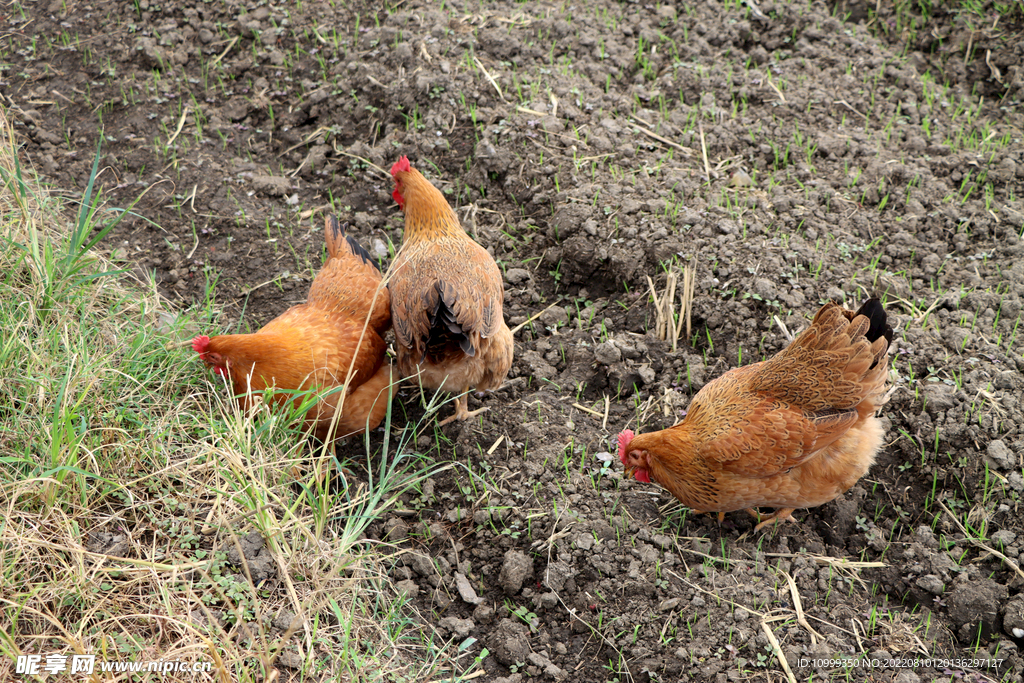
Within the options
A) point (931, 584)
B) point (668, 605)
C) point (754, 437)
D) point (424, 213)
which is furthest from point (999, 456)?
point (424, 213)

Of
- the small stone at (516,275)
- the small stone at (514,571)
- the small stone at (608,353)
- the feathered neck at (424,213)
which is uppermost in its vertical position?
the feathered neck at (424,213)

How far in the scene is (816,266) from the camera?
4.08m

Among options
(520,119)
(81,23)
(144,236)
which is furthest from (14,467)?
(81,23)

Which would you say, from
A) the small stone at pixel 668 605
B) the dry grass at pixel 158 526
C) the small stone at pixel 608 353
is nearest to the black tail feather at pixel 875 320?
the small stone at pixel 608 353

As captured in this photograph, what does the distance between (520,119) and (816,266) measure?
7.13ft

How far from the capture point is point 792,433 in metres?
3.17

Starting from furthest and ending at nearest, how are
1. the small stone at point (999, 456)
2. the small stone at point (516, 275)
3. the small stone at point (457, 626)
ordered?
the small stone at point (516, 275) → the small stone at point (999, 456) → the small stone at point (457, 626)

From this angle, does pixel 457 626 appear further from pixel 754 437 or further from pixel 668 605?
pixel 754 437

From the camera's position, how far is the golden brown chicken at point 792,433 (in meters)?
3.15

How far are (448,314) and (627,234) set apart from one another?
4.63 feet

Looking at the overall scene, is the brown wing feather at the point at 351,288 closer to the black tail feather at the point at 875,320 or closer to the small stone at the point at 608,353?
the small stone at the point at 608,353

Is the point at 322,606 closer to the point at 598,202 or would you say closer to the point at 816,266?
the point at 598,202

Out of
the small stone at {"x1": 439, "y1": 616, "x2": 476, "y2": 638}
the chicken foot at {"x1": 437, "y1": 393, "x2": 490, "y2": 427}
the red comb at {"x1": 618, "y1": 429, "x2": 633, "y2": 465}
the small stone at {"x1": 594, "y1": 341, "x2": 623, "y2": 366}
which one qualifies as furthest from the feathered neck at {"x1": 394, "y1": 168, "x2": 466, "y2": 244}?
the small stone at {"x1": 439, "y1": 616, "x2": 476, "y2": 638}

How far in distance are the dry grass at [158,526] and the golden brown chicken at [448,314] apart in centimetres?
61
